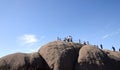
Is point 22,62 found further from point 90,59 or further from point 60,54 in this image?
point 90,59

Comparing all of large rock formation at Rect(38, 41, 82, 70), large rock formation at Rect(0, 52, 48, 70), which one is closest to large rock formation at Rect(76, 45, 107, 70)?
large rock formation at Rect(38, 41, 82, 70)

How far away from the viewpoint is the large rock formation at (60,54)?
71.6ft

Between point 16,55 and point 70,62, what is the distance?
234 inches

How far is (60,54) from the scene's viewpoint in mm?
22422

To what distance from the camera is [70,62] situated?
2258 centimetres

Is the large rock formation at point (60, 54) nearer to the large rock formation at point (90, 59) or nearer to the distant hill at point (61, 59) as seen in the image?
the distant hill at point (61, 59)

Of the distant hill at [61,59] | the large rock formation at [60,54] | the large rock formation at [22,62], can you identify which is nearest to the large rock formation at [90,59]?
the distant hill at [61,59]

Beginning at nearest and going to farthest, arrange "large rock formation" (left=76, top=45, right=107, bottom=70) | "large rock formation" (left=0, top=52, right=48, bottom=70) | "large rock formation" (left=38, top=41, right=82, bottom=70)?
1. "large rock formation" (left=0, top=52, right=48, bottom=70)
2. "large rock formation" (left=38, top=41, right=82, bottom=70)
3. "large rock formation" (left=76, top=45, right=107, bottom=70)

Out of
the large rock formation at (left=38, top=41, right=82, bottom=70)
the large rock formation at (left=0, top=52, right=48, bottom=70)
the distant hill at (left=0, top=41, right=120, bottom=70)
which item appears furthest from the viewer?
the large rock formation at (left=38, top=41, right=82, bottom=70)

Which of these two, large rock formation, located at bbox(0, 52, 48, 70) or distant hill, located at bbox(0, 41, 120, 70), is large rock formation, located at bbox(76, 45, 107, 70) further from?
large rock formation, located at bbox(0, 52, 48, 70)

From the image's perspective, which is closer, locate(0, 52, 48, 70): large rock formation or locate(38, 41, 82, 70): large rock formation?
locate(0, 52, 48, 70): large rock formation

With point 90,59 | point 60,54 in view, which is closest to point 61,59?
point 60,54

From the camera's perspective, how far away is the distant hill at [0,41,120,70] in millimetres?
21156

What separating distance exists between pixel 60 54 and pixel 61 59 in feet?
2.07
